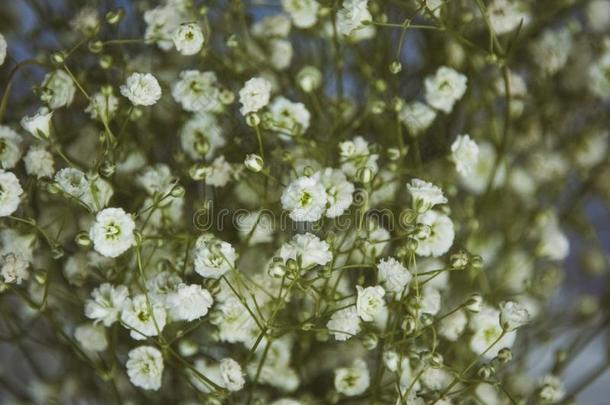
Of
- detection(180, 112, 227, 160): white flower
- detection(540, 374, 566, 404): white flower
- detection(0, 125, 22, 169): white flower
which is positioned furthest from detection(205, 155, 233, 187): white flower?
detection(540, 374, 566, 404): white flower

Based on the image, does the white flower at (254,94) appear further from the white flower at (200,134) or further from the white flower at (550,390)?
the white flower at (550,390)

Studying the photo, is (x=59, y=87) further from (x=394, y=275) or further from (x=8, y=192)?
(x=394, y=275)

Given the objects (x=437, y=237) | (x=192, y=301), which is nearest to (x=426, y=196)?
(x=437, y=237)

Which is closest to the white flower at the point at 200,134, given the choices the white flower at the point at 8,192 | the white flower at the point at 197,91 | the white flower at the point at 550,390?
the white flower at the point at 197,91

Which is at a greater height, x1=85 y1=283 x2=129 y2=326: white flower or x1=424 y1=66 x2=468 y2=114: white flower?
x1=424 y1=66 x2=468 y2=114: white flower

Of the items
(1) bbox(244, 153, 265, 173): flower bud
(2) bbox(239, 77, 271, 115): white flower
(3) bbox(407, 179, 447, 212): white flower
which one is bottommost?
(3) bbox(407, 179, 447, 212): white flower

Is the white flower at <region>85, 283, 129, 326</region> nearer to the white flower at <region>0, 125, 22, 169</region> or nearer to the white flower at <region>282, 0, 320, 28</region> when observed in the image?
the white flower at <region>0, 125, 22, 169</region>

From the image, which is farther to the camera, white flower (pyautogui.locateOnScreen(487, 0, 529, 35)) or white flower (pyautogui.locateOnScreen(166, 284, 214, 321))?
white flower (pyautogui.locateOnScreen(487, 0, 529, 35))
